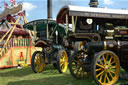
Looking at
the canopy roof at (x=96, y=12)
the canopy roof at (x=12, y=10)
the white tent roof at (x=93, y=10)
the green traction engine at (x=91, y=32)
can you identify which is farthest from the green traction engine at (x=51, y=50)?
the canopy roof at (x=12, y=10)

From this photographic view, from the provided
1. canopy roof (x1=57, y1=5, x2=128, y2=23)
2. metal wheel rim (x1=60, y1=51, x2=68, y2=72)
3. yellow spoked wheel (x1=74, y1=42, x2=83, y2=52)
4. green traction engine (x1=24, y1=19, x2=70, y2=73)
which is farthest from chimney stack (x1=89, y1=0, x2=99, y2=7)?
yellow spoked wheel (x1=74, y1=42, x2=83, y2=52)

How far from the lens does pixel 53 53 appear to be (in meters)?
8.75

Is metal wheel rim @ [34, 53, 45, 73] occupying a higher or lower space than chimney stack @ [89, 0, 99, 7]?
lower

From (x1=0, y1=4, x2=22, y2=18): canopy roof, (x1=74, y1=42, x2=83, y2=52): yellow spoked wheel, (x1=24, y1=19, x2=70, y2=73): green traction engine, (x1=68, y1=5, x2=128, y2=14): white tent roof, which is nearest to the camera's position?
(x1=74, y1=42, x2=83, y2=52): yellow spoked wheel

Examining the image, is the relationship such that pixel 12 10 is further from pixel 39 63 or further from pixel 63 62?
pixel 63 62

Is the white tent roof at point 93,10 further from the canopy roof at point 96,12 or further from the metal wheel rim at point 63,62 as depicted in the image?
the metal wheel rim at point 63,62

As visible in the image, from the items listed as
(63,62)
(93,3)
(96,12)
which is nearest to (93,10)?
(96,12)

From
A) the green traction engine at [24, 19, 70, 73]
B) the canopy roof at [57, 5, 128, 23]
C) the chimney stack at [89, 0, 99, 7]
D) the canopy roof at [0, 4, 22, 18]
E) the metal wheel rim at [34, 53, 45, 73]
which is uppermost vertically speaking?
the canopy roof at [57, 5, 128, 23]

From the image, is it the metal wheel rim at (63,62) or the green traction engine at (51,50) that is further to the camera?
the metal wheel rim at (63,62)

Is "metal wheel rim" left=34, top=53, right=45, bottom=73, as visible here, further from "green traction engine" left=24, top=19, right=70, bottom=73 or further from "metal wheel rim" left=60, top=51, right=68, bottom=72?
"metal wheel rim" left=60, top=51, right=68, bottom=72

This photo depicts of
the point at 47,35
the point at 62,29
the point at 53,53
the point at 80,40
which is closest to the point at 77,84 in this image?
the point at 80,40

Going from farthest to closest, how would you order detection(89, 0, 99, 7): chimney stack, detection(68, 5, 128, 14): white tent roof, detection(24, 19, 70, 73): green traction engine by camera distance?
detection(89, 0, 99, 7): chimney stack < detection(24, 19, 70, 73): green traction engine < detection(68, 5, 128, 14): white tent roof

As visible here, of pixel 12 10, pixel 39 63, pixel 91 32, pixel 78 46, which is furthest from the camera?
pixel 12 10

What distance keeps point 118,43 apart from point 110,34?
50 centimetres
